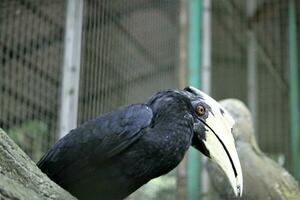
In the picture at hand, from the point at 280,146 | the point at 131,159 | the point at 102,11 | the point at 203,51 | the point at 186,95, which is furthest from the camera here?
the point at 280,146

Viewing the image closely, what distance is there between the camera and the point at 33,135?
11.6 ft

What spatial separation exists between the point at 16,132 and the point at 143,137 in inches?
66.4

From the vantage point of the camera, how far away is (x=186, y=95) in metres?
2.28

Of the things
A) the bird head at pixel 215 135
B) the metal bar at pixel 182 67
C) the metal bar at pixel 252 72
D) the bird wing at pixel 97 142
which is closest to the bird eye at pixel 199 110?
the bird head at pixel 215 135

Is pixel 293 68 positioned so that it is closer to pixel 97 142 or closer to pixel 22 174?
pixel 97 142

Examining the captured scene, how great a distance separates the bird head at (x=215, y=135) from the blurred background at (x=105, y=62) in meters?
0.85

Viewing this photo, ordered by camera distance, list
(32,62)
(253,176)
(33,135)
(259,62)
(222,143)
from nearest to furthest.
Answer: (222,143) → (253,176) → (32,62) → (33,135) → (259,62)

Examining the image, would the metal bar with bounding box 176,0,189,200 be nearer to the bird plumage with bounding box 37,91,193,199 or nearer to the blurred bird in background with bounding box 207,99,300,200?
the blurred bird in background with bounding box 207,99,300,200

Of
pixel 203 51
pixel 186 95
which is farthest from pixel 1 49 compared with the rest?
pixel 186 95

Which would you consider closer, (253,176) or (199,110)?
(199,110)

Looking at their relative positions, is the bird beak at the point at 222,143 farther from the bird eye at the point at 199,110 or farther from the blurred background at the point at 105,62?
the blurred background at the point at 105,62

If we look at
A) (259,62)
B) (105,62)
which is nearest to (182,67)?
(105,62)

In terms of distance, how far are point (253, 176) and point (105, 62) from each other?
96cm

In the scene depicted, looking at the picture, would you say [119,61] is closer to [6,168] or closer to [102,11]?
[102,11]
